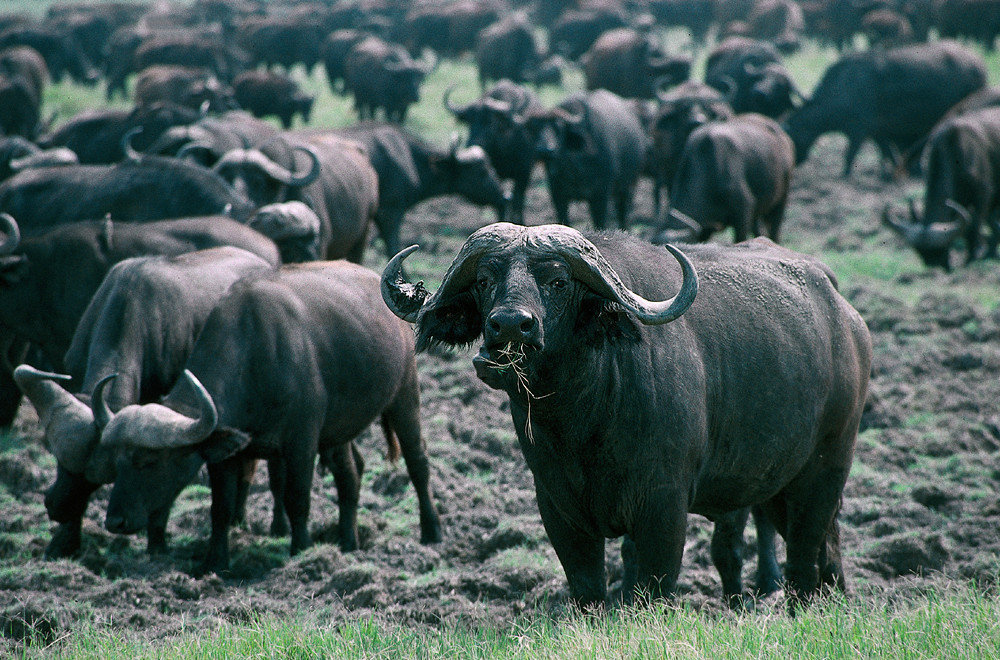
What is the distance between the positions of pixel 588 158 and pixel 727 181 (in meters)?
3.02

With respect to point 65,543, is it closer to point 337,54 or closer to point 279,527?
point 279,527

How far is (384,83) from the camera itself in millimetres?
25641

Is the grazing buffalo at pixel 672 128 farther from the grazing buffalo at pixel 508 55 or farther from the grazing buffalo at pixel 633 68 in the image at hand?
the grazing buffalo at pixel 508 55

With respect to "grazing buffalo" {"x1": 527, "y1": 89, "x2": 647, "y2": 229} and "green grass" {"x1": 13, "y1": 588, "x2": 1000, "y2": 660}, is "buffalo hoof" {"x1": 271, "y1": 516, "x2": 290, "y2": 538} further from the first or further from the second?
"grazing buffalo" {"x1": 527, "y1": 89, "x2": 647, "y2": 229}

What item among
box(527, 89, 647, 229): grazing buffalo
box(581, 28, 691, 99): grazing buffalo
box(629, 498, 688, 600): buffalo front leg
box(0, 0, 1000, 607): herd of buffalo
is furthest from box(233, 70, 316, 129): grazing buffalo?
box(629, 498, 688, 600): buffalo front leg

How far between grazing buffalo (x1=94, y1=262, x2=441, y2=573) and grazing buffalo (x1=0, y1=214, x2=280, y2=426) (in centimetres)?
186

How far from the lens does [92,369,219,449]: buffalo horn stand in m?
5.54

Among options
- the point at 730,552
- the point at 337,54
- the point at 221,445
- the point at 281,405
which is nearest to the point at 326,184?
the point at 281,405

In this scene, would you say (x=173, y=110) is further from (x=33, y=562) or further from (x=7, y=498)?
(x=33, y=562)

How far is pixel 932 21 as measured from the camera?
110 feet

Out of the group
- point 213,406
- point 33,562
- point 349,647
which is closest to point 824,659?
point 349,647

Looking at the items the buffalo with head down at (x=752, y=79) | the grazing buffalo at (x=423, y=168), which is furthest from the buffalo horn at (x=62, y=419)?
the buffalo with head down at (x=752, y=79)

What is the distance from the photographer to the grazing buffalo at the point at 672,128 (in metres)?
16.1

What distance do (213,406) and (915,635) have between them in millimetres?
3627
